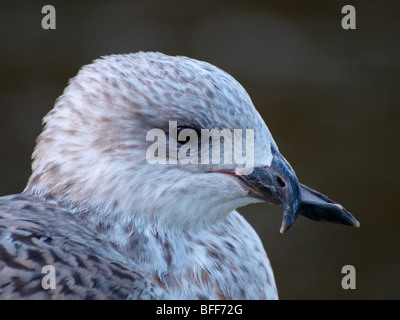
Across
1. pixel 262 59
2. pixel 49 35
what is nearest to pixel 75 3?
pixel 49 35

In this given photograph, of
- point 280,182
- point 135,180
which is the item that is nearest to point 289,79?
point 280,182

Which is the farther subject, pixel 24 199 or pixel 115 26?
pixel 115 26

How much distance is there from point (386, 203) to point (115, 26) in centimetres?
234

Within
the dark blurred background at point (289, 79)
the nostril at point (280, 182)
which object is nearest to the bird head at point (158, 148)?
the nostril at point (280, 182)

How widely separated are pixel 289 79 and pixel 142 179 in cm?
350

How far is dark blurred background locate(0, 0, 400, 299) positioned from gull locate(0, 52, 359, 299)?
265 centimetres

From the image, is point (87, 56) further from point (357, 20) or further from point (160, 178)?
point (160, 178)

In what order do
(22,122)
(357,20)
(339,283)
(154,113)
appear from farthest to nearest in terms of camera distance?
1. (357,20)
2. (22,122)
3. (339,283)
4. (154,113)

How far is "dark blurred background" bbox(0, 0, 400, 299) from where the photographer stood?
480 centimetres

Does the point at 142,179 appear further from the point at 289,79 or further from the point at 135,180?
the point at 289,79

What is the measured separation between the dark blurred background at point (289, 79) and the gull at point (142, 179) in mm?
2653

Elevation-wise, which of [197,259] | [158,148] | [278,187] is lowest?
[197,259]

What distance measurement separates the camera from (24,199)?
7.05 feet

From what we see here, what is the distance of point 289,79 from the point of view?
5.40 meters
